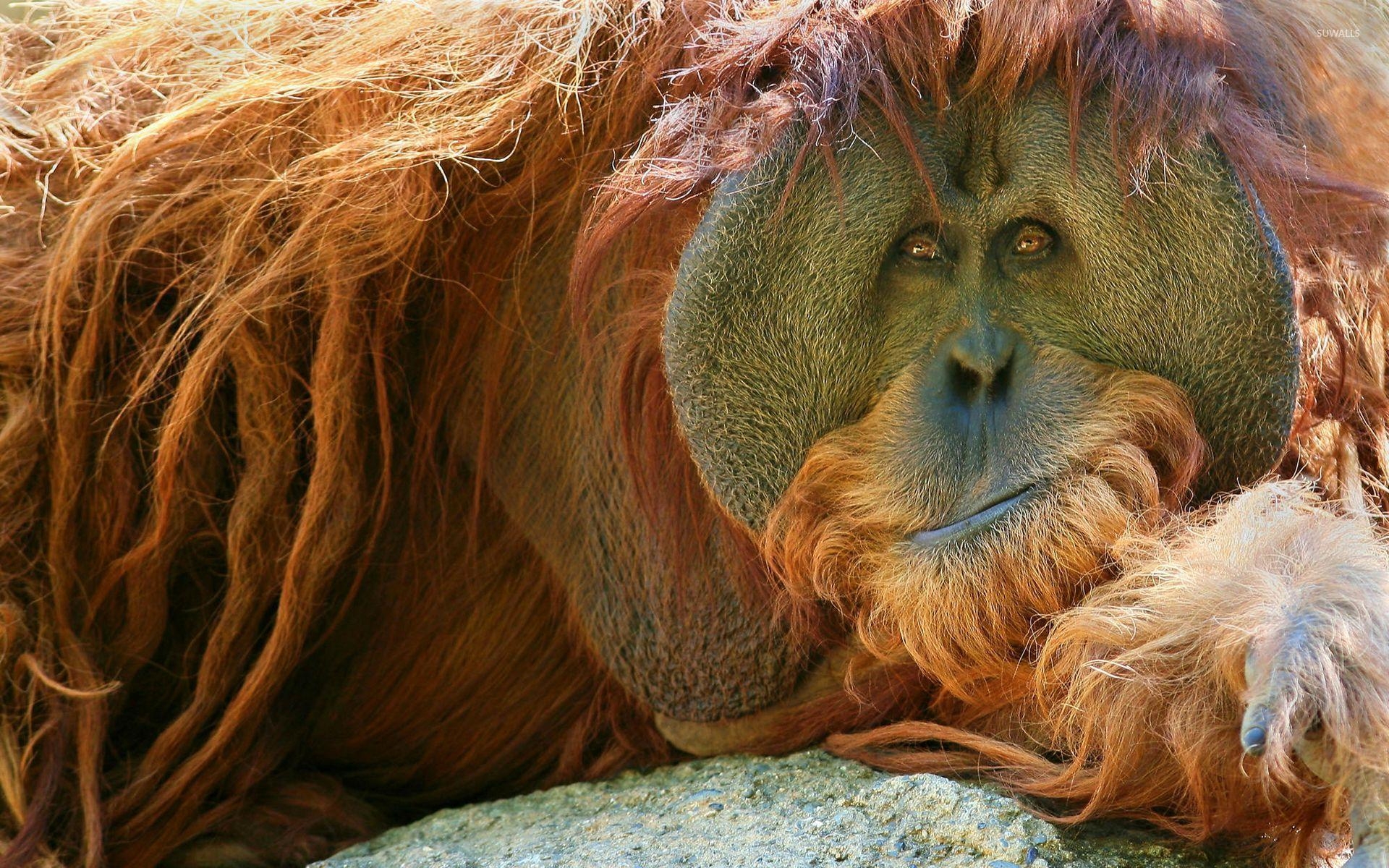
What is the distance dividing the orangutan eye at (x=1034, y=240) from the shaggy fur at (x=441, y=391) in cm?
12

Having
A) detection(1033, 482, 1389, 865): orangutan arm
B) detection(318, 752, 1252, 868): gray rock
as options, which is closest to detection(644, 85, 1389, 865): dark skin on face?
detection(1033, 482, 1389, 865): orangutan arm

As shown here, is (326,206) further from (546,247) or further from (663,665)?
(663,665)

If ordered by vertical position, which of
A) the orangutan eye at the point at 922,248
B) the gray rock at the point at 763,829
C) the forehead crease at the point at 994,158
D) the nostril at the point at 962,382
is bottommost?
the gray rock at the point at 763,829

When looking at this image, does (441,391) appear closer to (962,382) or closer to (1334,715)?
(962,382)

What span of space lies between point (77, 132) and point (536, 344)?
2.36 feet

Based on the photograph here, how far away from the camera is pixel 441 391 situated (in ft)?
7.12

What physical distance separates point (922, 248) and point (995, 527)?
0.32m

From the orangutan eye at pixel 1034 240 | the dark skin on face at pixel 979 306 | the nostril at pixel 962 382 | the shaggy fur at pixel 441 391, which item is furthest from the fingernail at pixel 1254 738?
the orangutan eye at pixel 1034 240

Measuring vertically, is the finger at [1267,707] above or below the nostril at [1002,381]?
below

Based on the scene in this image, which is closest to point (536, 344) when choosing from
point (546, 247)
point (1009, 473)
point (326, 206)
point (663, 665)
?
point (546, 247)

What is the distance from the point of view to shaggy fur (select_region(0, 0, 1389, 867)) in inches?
64.4

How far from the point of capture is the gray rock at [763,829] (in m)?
1.54

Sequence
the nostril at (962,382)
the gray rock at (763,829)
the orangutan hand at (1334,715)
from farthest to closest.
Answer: the nostril at (962,382)
the gray rock at (763,829)
the orangutan hand at (1334,715)

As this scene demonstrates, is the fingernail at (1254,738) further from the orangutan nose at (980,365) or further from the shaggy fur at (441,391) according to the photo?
the orangutan nose at (980,365)
